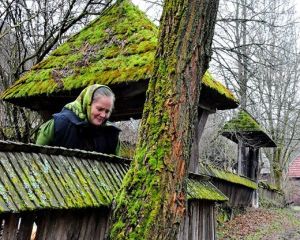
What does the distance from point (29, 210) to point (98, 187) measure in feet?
2.71

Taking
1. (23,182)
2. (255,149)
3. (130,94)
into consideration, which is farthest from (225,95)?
(255,149)

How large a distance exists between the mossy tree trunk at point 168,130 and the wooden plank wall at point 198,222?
1869mm

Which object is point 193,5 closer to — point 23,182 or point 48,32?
point 23,182

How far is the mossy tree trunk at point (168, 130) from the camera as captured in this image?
8.90ft

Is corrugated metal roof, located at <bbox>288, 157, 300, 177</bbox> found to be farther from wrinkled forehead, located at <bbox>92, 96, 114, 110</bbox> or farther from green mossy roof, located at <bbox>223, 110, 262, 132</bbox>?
wrinkled forehead, located at <bbox>92, 96, 114, 110</bbox>

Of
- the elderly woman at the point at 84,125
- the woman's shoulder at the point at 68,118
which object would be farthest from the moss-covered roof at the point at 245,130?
the woman's shoulder at the point at 68,118

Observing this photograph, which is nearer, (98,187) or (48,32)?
(98,187)

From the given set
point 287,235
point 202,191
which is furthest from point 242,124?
point 202,191

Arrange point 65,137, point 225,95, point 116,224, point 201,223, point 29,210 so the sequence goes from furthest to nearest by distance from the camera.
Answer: point 225,95
point 201,223
point 65,137
point 116,224
point 29,210

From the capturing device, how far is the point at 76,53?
6.11 metres

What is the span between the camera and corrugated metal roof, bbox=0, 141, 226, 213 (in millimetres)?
2533

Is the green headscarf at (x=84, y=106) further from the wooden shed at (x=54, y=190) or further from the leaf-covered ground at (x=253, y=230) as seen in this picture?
the leaf-covered ground at (x=253, y=230)

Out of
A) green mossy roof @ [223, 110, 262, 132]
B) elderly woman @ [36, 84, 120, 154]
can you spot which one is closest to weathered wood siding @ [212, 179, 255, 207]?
green mossy roof @ [223, 110, 262, 132]

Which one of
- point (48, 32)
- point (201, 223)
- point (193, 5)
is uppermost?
point (48, 32)
